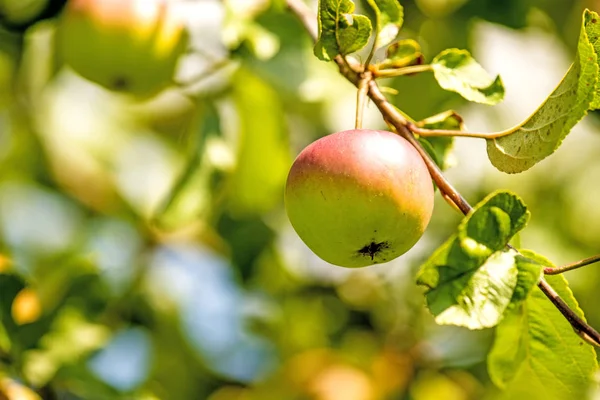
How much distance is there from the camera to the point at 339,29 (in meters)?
1.25

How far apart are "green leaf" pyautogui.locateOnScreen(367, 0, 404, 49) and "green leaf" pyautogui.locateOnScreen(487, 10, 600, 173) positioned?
232mm

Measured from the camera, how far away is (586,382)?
4.27ft

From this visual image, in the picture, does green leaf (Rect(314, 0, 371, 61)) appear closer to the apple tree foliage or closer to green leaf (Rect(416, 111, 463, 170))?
the apple tree foliage

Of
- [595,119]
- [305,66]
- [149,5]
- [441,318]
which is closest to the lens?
[441,318]

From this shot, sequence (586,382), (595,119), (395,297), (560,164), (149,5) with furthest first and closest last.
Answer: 1. (560,164)
2. (395,297)
3. (595,119)
4. (149,5)
5. (586,382)

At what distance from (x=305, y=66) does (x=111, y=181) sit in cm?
114

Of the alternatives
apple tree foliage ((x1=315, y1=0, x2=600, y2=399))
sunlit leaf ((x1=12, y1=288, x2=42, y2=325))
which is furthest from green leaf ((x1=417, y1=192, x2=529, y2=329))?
sunlit leaf ((x1=12, y1=288, x2=42, y2=325))

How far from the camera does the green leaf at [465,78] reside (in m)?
1.34

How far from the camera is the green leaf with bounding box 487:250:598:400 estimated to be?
1275mm

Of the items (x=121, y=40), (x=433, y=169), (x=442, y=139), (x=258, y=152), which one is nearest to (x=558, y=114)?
(x=433, y=169)

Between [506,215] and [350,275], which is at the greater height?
[506,215]

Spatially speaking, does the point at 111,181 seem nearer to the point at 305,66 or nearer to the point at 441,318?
the point at 305,66

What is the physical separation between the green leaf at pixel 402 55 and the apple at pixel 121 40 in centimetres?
57

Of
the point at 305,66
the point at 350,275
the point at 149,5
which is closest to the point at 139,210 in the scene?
the point at 350,275
